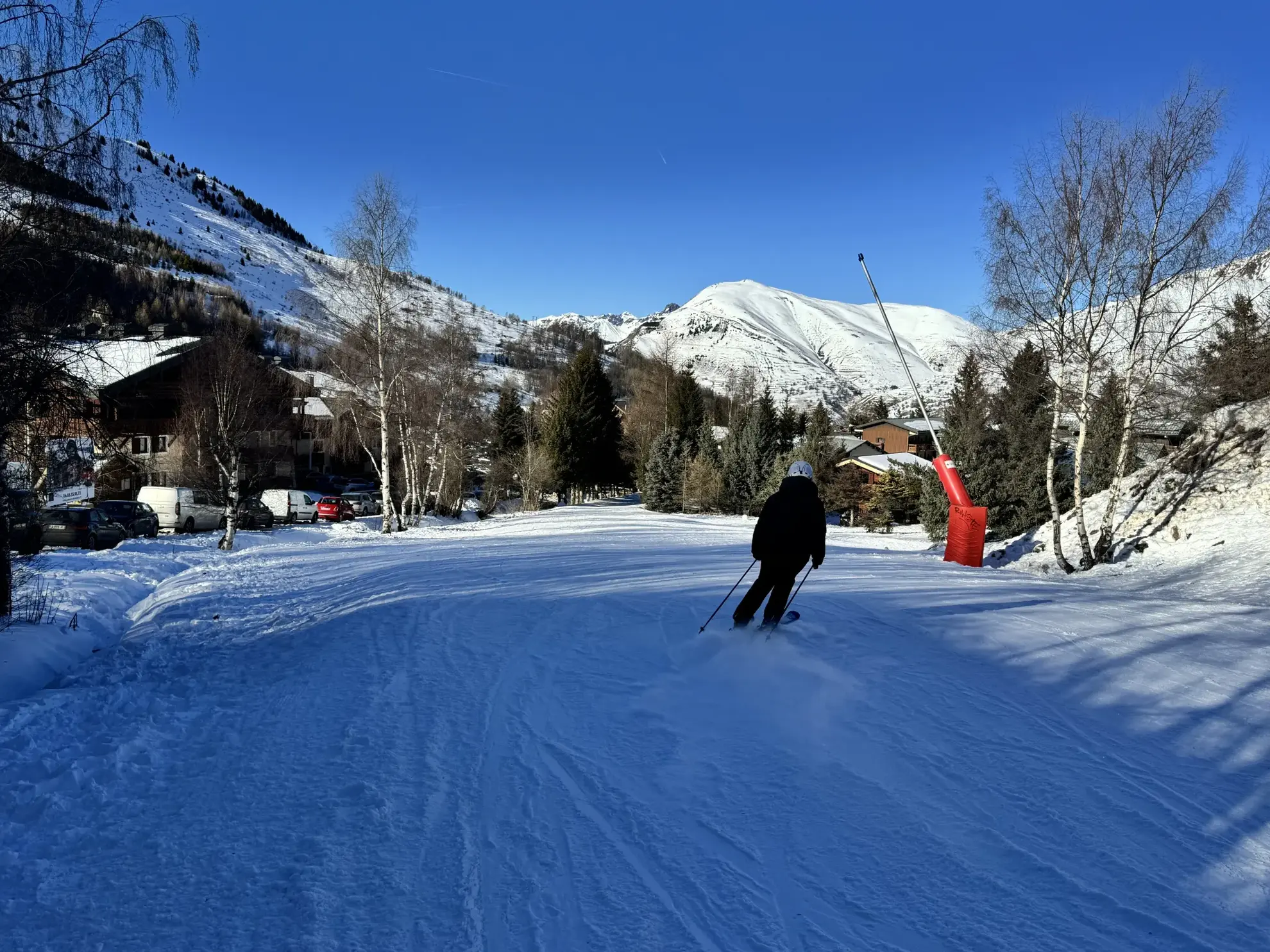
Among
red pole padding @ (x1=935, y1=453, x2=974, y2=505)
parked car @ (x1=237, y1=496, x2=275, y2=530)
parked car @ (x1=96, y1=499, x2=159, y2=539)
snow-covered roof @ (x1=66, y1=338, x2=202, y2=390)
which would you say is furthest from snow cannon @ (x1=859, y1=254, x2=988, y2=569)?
parked car @ (x1=96, y1=499, x2=159, y2=539)

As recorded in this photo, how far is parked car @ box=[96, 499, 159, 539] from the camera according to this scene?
2358cm

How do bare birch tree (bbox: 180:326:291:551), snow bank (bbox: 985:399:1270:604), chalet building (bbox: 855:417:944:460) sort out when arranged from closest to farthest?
snow bank (bbox: 985:399:1270:604) → bare birch tree (bbox: 180:326:291:551) → chalet building (bbox: 855:417:944:460)

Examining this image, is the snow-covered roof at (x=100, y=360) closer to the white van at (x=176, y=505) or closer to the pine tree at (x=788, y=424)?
the white van at (x=176, y=505)

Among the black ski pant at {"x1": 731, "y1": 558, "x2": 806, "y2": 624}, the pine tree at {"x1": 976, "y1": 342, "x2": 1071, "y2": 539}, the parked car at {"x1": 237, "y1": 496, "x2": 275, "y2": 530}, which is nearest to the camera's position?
the black ski pant at {"x1": 731, "y1": 558, "x2": 806, "y2": 624}

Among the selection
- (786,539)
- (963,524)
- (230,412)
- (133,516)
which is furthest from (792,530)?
(133,516)

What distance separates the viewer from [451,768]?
4176 mm

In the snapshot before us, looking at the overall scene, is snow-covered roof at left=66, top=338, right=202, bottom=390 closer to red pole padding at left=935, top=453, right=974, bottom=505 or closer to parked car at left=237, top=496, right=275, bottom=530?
red pole padding at left=935, top=453, right=974, bottom=505

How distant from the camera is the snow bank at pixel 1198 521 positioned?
45.7 feet

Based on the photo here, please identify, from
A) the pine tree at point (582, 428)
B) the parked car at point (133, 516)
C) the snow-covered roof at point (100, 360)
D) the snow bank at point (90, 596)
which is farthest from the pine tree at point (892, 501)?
the snow-covered roof at point (100, 360)

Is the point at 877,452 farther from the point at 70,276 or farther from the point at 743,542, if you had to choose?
the point at 70,276

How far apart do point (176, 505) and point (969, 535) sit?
28.2m

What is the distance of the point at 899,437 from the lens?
7544 centimetres

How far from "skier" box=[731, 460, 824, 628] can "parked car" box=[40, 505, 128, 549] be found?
2075 cm

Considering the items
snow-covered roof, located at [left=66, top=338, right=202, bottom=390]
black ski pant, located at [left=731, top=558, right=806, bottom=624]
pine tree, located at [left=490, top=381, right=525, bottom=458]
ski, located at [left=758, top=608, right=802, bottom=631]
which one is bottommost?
ski, located at [left=758, top=608, right=802, bottom=631]
